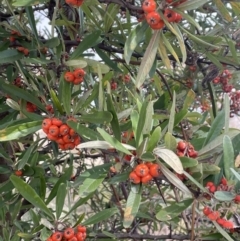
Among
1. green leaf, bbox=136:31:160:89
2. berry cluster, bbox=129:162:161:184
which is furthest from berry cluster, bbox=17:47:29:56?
berry cluster, bbox=129:162:161:184

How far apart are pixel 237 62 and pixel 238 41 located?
8.7 inches

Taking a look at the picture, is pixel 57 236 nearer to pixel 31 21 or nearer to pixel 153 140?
pixel 153 140

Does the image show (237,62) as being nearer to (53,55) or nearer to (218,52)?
(218,52)

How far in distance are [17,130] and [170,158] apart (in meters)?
0.33

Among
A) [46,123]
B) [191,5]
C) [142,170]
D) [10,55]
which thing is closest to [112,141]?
[142,170]

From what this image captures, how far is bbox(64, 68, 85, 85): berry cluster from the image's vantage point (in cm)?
95

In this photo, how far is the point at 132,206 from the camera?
2.66 ft

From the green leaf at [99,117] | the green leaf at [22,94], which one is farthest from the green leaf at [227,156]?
the green leaf at [22,94]

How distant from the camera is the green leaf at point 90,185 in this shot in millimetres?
816

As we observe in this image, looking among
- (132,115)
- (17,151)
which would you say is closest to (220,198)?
(132,115)

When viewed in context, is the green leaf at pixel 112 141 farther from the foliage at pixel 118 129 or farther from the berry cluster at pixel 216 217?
the berry cluster at pixel 216 217

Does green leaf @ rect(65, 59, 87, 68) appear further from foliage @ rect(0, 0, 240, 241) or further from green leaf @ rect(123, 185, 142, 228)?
green leaf @ rect(123, 185, 142, 228)

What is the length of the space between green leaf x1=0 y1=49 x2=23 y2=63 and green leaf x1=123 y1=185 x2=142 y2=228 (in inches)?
17.1

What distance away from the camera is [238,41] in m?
1.36
